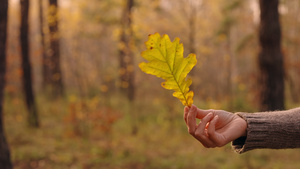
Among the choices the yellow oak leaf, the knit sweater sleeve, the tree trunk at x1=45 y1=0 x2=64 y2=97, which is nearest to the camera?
the yellow oak leaf

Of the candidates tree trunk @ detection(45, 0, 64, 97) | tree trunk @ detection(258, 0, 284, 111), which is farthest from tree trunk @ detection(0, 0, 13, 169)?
tree trunk @ detection(258, 0, 284, 111)

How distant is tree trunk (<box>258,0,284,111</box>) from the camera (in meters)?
5.49

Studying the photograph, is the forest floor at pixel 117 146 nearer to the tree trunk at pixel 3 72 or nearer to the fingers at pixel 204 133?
the tree trunk at pixel 3 72

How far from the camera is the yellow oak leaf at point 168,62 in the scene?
1.09 m

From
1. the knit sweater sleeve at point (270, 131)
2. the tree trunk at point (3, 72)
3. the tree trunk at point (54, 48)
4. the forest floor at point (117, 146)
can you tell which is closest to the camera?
the knit sweater sleeve at point (270, 131)

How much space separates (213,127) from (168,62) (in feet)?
1.30

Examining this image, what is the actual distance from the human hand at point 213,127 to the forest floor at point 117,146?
345cm

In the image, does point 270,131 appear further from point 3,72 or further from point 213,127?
point 3,72

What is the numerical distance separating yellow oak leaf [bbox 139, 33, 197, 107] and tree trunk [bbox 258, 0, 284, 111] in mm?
5012

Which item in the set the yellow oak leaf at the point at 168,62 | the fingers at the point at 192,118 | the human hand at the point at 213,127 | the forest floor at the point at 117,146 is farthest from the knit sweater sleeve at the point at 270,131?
the forest floor at the point at 117,146

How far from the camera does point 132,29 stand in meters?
6.27

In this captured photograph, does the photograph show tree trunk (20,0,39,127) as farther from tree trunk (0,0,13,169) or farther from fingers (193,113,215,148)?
fingers (193,113,215,148)

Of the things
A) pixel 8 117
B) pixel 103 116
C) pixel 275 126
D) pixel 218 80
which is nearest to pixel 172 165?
pixel 103 116

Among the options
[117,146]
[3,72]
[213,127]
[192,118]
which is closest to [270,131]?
[213,127]
